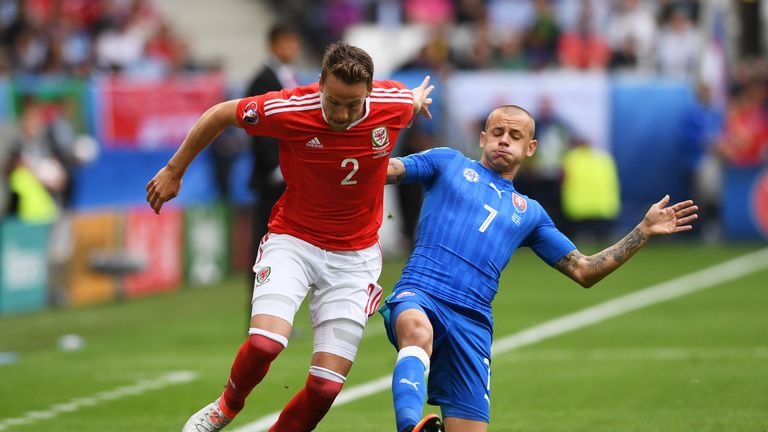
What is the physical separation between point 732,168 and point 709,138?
0.65 meters

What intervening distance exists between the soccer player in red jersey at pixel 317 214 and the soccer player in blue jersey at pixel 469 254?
0.25m

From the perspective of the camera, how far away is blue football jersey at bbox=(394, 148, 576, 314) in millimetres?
7055

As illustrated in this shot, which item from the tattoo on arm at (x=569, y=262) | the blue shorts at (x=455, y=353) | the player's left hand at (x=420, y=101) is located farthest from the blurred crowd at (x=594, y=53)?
the blue shorts at (x=455, y=353)

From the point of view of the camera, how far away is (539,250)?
24.0ft

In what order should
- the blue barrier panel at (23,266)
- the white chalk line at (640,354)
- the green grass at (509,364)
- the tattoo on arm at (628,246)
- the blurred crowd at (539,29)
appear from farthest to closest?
the blurred crowd at (539,29) < the blue barrier panel at (23,266) < the white chalk line at (640,354) < the green grass at (509,364) < the tattoo on arm at (628,246)

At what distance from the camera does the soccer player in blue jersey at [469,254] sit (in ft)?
22.7

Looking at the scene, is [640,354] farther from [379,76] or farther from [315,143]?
[379,76]

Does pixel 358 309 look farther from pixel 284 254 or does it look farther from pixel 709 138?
pixel 709 138

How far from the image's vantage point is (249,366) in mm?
7023

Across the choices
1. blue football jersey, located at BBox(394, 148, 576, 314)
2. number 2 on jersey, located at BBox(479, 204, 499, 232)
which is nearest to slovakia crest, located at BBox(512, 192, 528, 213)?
blue football jersey, located at BBox(394, 148, 576, 314)

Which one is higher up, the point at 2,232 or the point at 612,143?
the point at 612,143

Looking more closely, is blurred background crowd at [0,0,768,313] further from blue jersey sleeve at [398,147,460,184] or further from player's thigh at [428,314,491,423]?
player's thigh at [428,314,491,423]

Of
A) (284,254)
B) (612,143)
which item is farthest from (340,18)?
(284,254)

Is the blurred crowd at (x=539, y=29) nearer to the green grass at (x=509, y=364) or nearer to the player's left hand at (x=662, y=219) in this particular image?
the green grass at (x=509, y=364)
